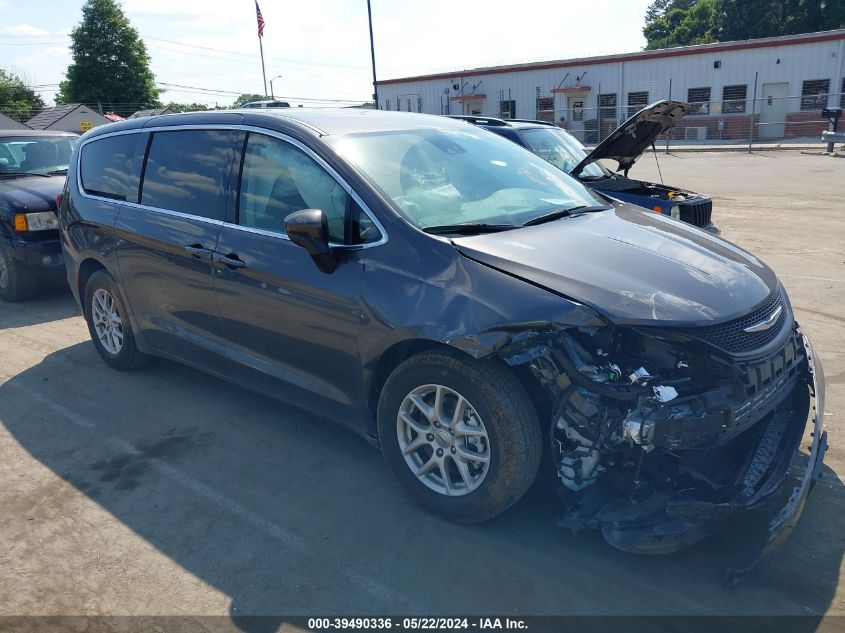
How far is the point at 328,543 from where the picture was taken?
328 centimetres

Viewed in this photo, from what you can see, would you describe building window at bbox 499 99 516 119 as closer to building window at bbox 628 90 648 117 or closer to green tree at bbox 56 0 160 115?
building window at bbox 628 90 648 117

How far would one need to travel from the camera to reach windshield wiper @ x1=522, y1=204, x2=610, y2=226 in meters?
3.76

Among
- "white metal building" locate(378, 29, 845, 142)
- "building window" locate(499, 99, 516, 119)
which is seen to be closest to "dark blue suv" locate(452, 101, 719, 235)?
"white metal building" locate(378, 29, 845, 142)

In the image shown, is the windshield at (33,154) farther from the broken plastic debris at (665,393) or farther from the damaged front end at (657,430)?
the broken plastic debris at (665,393)

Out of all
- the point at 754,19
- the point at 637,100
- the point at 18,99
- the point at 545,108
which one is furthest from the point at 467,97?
the point at 18,99

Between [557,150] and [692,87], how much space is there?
3391 centimetres

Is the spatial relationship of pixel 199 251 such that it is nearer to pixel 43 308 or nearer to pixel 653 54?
pixel 43 308

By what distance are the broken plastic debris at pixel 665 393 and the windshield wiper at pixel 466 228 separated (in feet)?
3.82

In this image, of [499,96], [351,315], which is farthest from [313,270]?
[499,96]

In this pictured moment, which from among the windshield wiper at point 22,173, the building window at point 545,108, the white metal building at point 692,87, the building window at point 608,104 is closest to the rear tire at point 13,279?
the windshield wiper at point 22,173

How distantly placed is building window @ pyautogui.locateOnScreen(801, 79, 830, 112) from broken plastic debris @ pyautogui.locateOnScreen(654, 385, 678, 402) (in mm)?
37676

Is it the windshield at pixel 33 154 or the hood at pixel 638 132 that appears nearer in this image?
the hood at pixel 638 132

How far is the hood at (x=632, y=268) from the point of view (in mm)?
2922

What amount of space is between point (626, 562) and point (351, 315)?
1.70 metres
